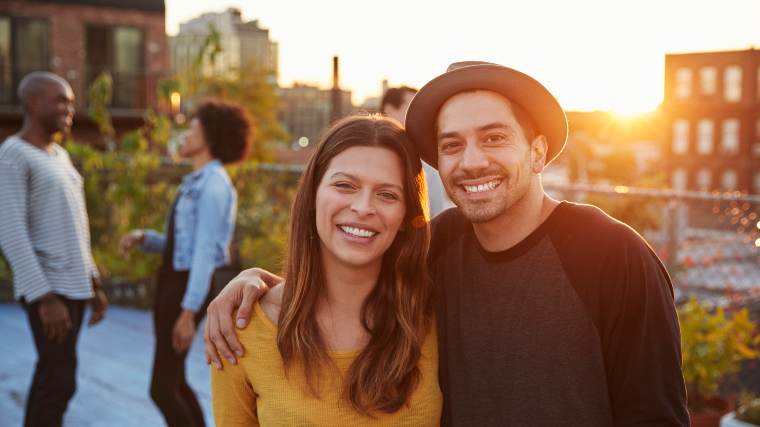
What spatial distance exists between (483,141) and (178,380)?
2.49 meters

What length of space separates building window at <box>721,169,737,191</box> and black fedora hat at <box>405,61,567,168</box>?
1724 inches

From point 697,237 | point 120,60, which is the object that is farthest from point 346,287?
point 120,60

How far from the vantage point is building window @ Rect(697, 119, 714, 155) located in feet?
140

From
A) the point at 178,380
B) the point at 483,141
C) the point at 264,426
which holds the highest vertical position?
the point at 483,141

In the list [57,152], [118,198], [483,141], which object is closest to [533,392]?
[483,141]

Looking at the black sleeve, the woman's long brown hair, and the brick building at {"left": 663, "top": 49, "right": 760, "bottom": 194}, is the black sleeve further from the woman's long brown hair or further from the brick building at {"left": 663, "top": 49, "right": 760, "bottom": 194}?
the brick building at {"left": 663, "top": 49, "right": 760, "bottom": 194}

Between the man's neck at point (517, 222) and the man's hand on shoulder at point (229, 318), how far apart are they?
715mm

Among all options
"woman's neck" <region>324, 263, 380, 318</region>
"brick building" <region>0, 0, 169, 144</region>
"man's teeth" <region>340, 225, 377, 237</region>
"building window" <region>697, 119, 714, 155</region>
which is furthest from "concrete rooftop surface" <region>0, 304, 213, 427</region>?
"building window" <region>697, 119, 714, 155</region>

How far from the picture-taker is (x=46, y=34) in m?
19.9

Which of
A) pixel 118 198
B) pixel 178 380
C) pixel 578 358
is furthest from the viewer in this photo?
pixel 118 198

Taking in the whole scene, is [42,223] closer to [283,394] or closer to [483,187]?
[283,394]

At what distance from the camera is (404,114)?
399 cm

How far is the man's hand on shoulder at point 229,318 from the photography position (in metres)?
2.20

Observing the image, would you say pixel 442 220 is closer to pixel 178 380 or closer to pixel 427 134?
pixel 427 134
